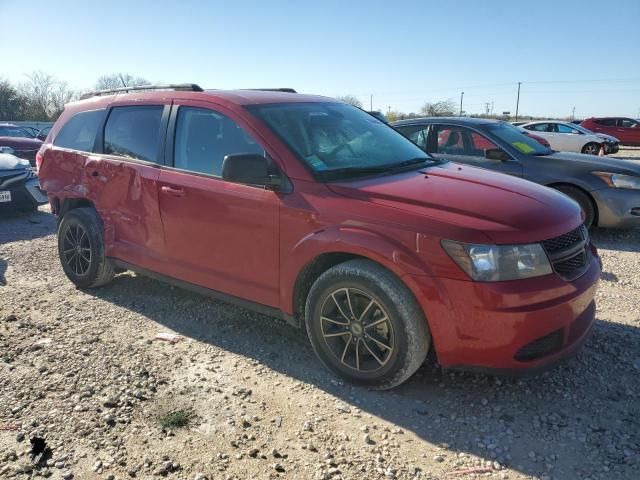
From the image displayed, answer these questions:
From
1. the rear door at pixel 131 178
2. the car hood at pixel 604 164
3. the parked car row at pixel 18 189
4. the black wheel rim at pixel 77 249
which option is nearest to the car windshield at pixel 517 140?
the car hood at pixel 604 164

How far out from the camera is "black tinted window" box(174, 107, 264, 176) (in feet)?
12.2

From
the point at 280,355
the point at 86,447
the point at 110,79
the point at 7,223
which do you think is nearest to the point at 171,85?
the point at 280,355

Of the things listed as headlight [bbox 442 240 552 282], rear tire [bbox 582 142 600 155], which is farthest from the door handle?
rear tire [bbox 582 142 600 155]

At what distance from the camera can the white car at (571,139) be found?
64.7ft

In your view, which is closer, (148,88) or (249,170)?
(249,170)

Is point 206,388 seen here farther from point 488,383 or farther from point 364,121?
point 364,121

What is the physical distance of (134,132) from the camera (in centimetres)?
447

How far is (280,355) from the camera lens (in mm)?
3746

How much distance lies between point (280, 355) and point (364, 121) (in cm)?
202

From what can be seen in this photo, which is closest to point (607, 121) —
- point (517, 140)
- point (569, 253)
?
point (517, 140)

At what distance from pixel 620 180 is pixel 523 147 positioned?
1254mm

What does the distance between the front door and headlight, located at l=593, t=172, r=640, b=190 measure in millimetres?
5069

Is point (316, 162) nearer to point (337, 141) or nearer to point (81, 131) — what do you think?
point (337, 141)

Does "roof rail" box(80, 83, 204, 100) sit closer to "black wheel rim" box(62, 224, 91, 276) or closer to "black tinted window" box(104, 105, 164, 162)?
"black tinted window" box(104, 105, 164, 162)
